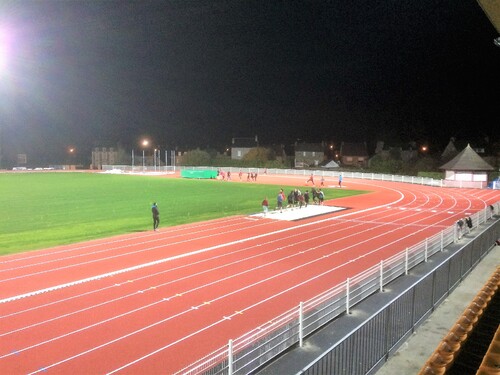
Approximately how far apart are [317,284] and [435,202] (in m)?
27.5

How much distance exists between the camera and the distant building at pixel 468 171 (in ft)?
168

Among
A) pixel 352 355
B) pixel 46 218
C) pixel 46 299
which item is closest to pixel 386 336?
pixel 352 355

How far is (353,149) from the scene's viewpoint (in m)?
116

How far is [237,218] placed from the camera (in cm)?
2695

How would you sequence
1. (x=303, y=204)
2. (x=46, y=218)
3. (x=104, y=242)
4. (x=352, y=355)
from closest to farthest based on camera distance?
1. (x=352, y=355)
2. (x=104, y=242)
3. (x=46, y=218)
4. (x=303, y=204)

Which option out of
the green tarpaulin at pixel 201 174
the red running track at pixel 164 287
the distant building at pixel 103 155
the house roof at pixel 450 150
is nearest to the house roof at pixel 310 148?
the house roof at pixel 450 150

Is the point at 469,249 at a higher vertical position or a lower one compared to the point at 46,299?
higher

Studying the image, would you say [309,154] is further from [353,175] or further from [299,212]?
[299,212]

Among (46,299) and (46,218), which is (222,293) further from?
(46,218)

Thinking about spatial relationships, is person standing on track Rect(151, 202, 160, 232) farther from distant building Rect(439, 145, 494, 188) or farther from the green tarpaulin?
the green tarpaulin

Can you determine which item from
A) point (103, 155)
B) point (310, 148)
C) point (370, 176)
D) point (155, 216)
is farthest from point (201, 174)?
point (103, 155)

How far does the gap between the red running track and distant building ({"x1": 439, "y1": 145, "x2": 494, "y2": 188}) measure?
103 ft

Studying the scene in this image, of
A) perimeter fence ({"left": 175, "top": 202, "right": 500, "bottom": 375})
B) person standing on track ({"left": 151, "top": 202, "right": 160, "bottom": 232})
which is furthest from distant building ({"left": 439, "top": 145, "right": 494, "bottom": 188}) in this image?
perimeter fence ({"left": 175, "top": 202, "right": 500, "bottom": 375})

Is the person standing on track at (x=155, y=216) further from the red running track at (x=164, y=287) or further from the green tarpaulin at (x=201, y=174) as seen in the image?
the green tarpaulin at (x=201, y=174)
